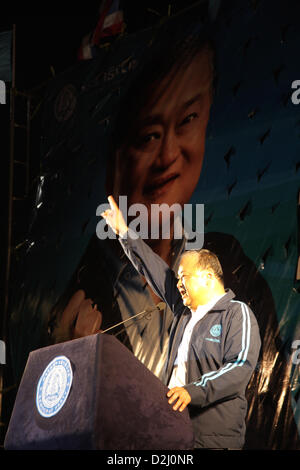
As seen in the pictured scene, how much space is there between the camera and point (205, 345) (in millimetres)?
2795

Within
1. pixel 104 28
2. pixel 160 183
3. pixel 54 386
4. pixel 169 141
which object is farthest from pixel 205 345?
pixel 104 28

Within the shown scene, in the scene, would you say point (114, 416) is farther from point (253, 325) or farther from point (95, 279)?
point (95, 279)

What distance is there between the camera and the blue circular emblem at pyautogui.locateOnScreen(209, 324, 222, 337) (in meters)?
2.80

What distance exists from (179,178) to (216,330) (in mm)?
1979

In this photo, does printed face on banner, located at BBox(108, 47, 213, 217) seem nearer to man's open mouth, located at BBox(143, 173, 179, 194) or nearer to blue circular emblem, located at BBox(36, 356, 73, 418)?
man's open mouth, located at BBox(143, 173, 179, 194)

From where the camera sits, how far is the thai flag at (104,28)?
220 inches

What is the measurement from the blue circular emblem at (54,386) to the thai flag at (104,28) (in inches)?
158

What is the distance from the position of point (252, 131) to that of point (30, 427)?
262cm

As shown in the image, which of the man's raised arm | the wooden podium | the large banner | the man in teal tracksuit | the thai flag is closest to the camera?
the wooden podium

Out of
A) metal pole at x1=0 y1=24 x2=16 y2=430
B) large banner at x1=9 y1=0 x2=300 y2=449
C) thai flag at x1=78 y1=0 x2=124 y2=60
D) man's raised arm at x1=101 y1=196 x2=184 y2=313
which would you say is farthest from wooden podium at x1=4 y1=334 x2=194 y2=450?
thai flag at x1=78 y1=0 x2=124 y2=60

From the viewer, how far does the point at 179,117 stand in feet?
15.5

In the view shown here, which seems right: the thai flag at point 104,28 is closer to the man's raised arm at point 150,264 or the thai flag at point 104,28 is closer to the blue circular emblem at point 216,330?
the man's raised arm at point 150,264

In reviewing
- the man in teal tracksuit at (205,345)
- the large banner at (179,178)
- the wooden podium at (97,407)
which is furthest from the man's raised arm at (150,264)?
the wooden podium at (97,407)

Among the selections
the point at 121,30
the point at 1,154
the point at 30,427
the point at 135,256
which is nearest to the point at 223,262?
the point at 135,256
